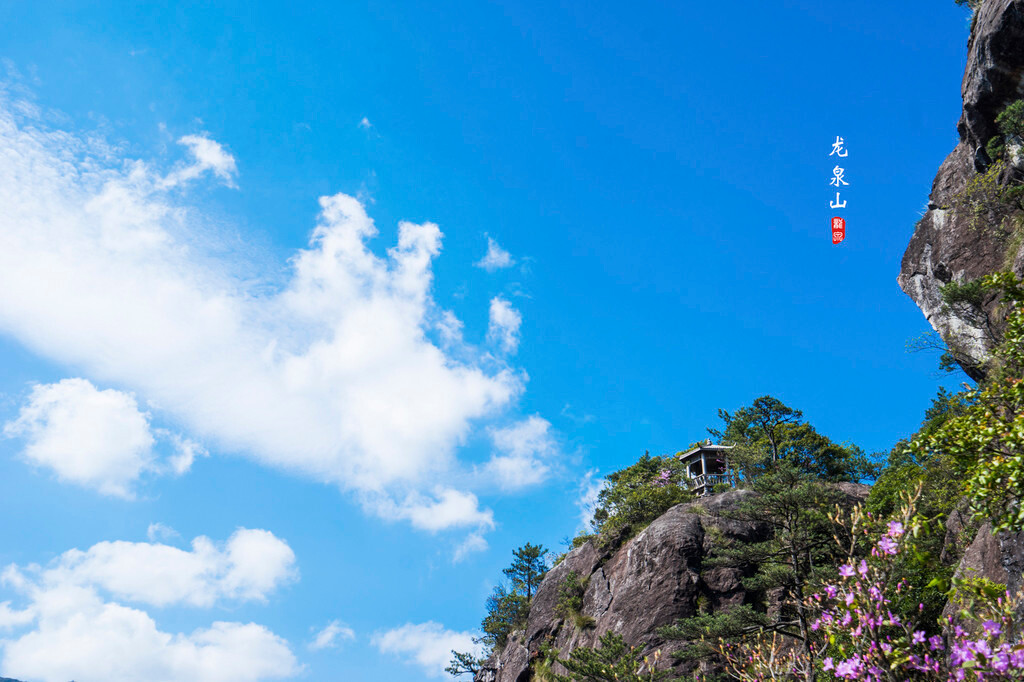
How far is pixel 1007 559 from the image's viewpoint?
14.3 meters

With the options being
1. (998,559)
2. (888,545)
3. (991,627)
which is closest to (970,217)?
(998,559)

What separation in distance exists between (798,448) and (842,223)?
19.5 metres

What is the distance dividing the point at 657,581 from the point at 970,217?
62.7 ft

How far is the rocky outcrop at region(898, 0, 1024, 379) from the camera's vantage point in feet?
70.4

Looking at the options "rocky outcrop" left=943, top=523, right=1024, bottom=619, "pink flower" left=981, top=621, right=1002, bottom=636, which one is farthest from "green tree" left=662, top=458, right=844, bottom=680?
"pink flower" left=981, top=621, right=1002, bottom=636

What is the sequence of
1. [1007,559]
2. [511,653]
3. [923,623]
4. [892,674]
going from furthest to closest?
[511,653] → [923,623] → [1007,559] → [892,674]

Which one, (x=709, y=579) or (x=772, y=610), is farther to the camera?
(x=709, y=579)

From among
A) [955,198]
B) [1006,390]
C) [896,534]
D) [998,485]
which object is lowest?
[896,534]

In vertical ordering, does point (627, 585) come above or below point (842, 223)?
below

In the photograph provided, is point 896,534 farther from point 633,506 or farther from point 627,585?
point 633,506

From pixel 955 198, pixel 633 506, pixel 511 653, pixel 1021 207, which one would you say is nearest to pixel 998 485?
pixel 1021 207

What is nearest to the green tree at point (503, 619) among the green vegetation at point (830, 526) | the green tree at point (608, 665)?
the green vegetation at point (830, 526)

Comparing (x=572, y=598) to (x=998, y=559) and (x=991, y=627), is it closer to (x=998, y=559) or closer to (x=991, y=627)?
(x=998, y=559)

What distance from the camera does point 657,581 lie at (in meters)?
28.5
